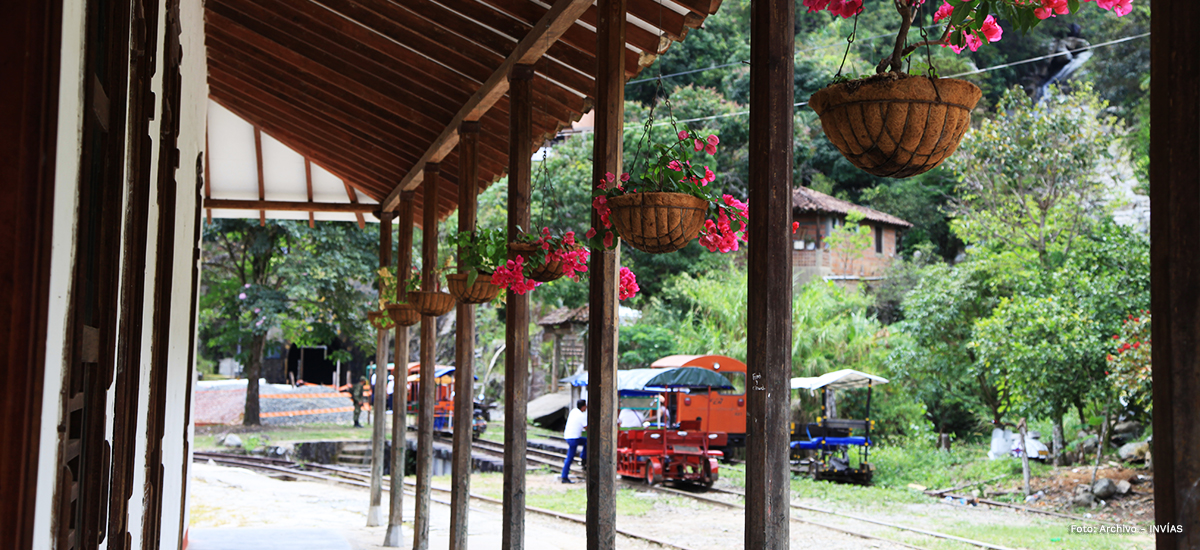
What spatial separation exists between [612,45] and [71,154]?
235 centimetres

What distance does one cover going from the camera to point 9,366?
48.7 inches

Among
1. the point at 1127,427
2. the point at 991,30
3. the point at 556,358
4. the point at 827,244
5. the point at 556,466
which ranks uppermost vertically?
the point at 827,244

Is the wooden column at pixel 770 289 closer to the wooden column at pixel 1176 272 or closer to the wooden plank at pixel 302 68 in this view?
the wooden column at pixel 1176 272

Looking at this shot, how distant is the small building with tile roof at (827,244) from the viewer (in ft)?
84.9

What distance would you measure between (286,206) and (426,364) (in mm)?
4105

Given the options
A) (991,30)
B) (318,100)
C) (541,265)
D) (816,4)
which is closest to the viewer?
(991,30)

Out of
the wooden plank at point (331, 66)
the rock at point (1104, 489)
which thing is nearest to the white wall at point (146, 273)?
the wooden plank at point (331, 66)

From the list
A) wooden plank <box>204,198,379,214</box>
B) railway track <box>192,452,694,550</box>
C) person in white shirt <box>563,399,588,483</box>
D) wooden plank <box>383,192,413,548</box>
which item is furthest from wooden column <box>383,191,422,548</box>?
person in white shirt <box>563,399,588,483</box>

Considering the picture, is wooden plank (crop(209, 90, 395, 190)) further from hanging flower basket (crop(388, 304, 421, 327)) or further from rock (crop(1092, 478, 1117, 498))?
rock (crop(1092, 478, 1117, 498))

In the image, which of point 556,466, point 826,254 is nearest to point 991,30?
point 556,466

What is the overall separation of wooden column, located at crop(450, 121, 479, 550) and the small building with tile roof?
20267 millimetres

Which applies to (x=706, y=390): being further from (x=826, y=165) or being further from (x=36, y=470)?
(x=826, y=165)

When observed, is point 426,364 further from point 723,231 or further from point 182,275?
point 723,231

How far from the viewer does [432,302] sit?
22.2ft
